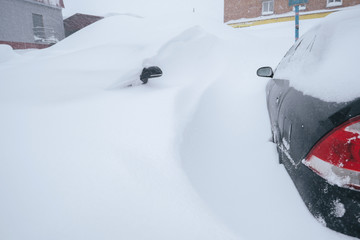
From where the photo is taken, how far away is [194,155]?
1980 millimetres

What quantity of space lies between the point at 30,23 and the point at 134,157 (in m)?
20.0

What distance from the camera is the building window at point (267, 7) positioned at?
18.0 m

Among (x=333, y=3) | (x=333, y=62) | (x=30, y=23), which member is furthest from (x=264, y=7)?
(x=333, y=62)

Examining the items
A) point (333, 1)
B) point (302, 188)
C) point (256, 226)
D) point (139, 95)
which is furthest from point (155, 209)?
point (333, 1)

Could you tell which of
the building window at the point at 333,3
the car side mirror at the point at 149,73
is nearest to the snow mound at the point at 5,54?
the car side mirror at the point at 149,73

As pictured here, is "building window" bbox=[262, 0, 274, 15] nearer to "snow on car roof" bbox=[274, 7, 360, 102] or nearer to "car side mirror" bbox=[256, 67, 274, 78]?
"car side mirror" bbox=[256, 67, 274, 78]

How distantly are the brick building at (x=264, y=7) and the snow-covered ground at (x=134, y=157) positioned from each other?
57.1ft

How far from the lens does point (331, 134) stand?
38.4 inches

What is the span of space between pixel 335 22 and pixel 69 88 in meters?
2.74

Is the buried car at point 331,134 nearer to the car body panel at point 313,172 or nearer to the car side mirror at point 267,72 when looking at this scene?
the car body panel at point 313,172

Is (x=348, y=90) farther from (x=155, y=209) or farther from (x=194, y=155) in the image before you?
(x=194, y=155)

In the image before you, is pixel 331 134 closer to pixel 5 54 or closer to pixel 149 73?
pixel 149 73

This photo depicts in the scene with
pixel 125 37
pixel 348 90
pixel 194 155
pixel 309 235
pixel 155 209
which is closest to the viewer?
pixel 348 90

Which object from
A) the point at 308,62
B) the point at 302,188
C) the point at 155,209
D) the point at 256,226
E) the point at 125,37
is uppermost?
the point at 125,37
